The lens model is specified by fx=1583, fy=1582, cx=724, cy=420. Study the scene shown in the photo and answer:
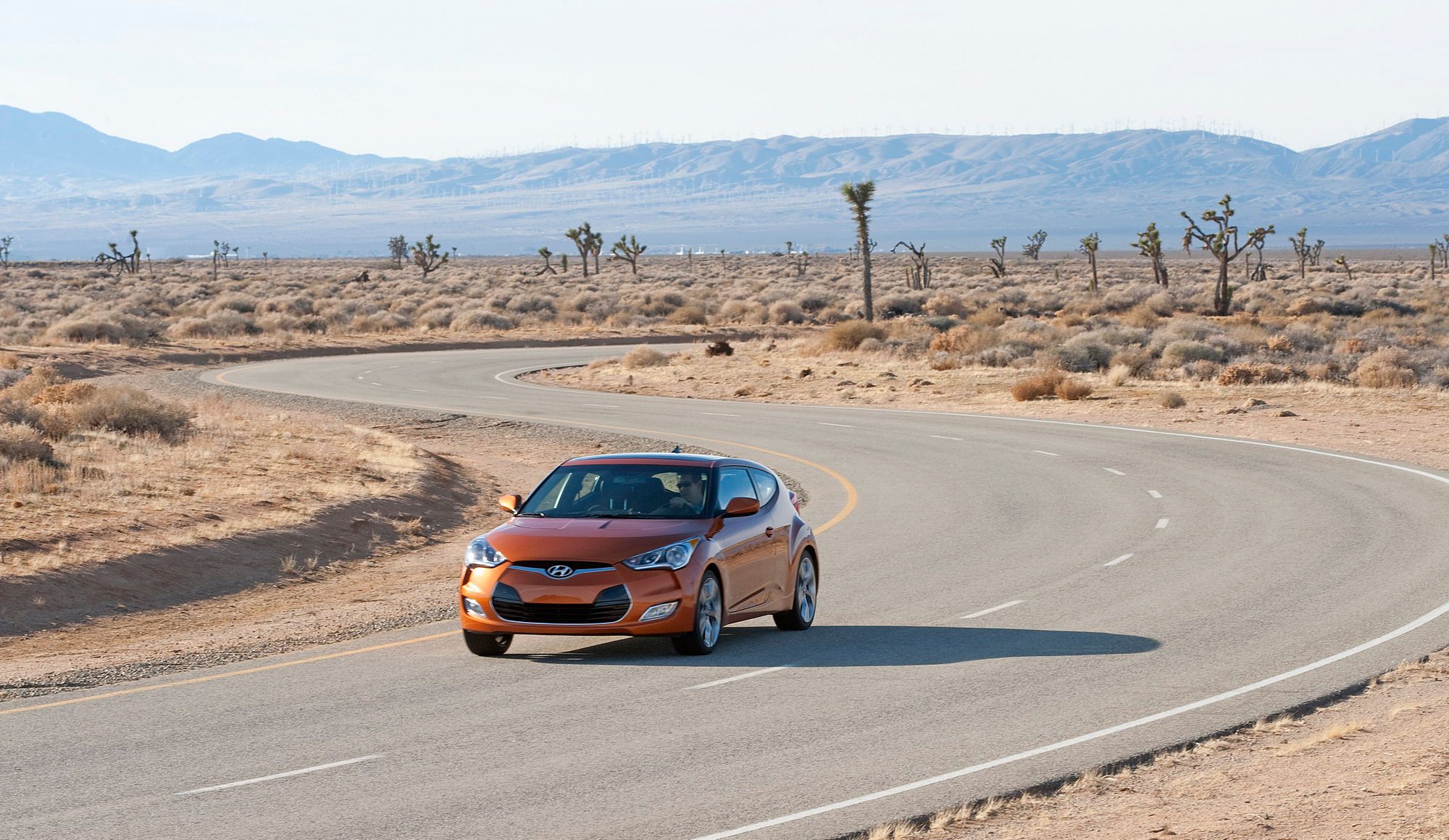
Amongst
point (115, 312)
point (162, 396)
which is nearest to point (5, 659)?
point (162, 396)

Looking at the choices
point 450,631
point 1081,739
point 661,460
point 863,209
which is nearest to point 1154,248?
point 863,209

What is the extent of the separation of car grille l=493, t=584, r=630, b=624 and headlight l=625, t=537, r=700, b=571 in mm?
220

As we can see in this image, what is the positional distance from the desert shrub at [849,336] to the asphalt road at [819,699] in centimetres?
3223

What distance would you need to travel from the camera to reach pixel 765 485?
1305 cm

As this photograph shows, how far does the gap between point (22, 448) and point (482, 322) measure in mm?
54577

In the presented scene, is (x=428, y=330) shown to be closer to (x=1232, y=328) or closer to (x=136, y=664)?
(x=1232, y=328)

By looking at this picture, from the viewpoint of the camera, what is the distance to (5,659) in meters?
12.4

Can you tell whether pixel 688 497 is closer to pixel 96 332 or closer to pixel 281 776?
pixel 281 776

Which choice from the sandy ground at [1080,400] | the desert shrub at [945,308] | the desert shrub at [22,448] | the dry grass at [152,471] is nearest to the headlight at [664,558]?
the dry grass at [152,471]

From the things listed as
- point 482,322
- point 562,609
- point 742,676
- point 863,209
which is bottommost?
point 482,322

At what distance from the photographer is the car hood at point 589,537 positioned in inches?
444

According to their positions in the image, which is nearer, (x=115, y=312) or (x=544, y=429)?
(x=544, y=429)

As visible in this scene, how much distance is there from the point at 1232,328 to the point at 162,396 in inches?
1311

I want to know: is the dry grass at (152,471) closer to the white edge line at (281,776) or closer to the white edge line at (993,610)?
the white edge line at (281,776)
